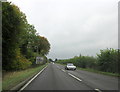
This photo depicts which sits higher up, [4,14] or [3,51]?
[4,14]

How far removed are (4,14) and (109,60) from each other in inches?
746

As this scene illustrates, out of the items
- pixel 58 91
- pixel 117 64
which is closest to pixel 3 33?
pixel 58 91

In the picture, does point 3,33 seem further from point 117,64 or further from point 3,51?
point 117,64

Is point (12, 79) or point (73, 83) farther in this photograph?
point (12, 79)

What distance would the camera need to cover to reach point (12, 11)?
2103 centimetres

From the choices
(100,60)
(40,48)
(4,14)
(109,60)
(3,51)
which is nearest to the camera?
(4,14)

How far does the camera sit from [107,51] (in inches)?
1330

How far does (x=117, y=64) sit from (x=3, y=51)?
49.6 feet

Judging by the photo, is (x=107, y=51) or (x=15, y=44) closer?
(x=15, y=44)

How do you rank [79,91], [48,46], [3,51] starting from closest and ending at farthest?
[79,91] < [3,51] < [48,46]

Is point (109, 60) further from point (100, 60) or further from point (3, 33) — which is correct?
point (3, 33)

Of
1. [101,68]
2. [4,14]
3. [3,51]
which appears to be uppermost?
[4,14]

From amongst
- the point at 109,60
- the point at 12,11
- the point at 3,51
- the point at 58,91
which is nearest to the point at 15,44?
the point at 3,51

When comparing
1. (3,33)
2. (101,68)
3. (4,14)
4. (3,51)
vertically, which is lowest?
(101,68)
